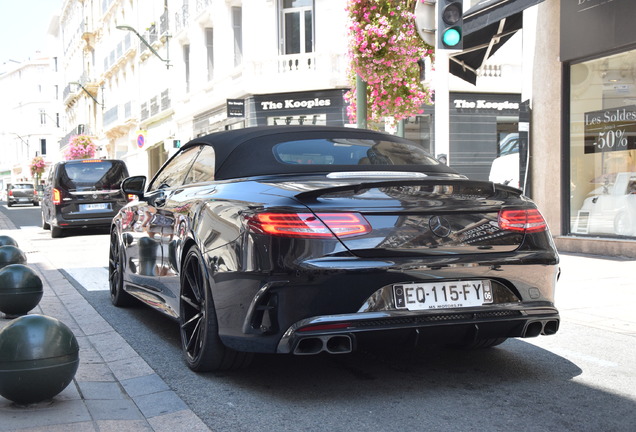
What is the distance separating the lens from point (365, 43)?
446 inches

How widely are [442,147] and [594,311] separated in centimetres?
440

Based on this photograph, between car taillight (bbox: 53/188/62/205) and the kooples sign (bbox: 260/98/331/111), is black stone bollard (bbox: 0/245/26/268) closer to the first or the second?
car taillight (bbox: 53/188/62/205)

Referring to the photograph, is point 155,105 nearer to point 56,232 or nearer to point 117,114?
point 117,114

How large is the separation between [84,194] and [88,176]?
1.34 feet

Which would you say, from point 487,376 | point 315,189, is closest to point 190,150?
point 315,189

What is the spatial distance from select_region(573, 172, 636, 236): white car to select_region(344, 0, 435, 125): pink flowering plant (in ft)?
10.2

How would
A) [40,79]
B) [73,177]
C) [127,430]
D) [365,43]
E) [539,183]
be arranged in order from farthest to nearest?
[40,79]
[73,177]
[539,183]
[365,43]
[127,430]

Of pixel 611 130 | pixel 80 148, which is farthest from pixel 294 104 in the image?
pixel 80 148

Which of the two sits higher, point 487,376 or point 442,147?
point 442,147

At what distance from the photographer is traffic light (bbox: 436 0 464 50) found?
900 centimetres

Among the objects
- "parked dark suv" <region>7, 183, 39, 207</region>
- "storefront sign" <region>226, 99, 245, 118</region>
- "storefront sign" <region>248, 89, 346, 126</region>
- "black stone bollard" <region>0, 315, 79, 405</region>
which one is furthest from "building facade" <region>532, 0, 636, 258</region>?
"parked dark suv" <region>7, 183, 39, 207</region>

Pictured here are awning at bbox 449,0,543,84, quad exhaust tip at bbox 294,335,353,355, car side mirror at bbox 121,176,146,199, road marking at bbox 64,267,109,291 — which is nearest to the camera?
quad exhaust tip at bbox 294,335,353,355

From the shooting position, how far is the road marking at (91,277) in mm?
8609

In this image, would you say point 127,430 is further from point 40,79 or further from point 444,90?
point 40,79
